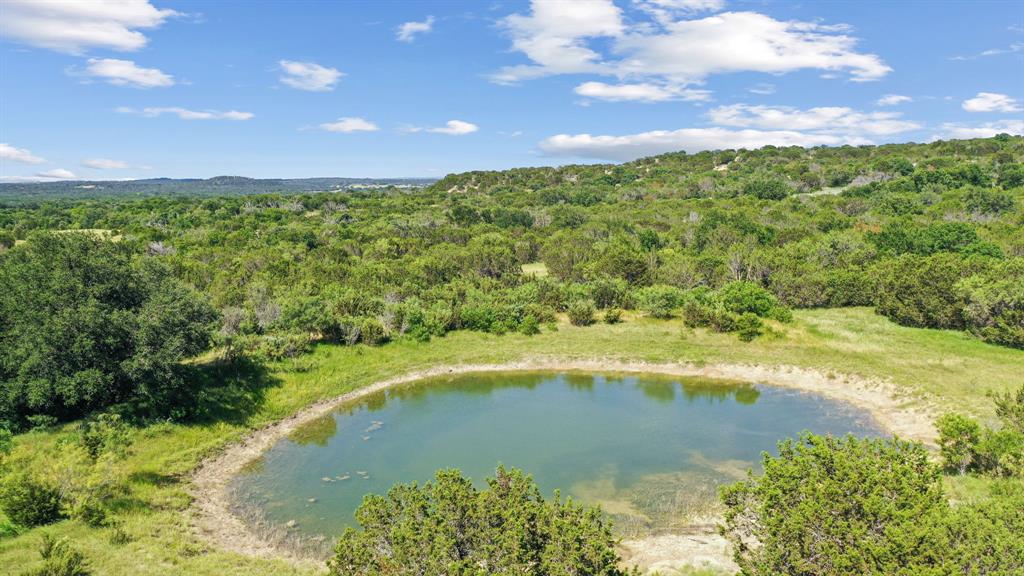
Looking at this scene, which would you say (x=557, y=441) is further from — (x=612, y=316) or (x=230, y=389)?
(x=230, y=389)

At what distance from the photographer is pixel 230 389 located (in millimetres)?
31250

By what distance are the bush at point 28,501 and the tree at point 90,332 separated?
23.5 ft

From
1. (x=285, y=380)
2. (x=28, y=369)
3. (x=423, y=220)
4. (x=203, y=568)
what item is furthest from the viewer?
(x=423, y=220)

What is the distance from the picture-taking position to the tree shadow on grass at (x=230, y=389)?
29.3 m

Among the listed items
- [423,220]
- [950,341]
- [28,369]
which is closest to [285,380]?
[28,369]

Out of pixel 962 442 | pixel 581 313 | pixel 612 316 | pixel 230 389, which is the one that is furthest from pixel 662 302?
pixel 230 389

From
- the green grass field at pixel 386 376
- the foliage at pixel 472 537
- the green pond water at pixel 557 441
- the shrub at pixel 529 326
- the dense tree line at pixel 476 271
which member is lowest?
the green pond water at pixel 557 441

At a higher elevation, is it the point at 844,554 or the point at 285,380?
the point at 844,554

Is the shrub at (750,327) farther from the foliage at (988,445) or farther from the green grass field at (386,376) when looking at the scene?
the foliage at (988,445)

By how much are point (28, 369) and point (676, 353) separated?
123 feet

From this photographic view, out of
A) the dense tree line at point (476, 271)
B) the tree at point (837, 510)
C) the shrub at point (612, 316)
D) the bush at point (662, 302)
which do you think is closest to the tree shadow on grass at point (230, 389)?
the dense tree line at point (476, 271)

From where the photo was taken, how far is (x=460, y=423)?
1240 inches

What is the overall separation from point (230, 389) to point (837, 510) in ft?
101

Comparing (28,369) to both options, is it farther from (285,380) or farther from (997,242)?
(997,242)
